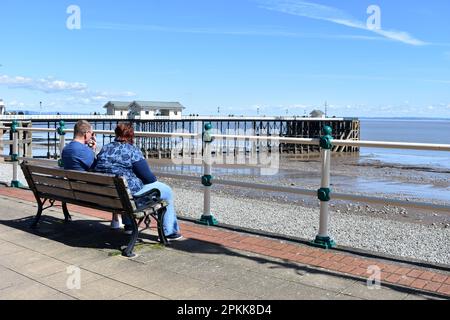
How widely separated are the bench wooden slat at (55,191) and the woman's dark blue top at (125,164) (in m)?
0.50

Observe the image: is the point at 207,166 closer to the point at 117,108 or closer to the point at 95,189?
the point at 95,189

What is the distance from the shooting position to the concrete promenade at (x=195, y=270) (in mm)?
3623

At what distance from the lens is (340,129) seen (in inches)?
3250

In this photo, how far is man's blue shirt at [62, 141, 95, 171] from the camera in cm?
517

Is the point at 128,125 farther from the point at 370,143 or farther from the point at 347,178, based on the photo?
the point at 347,178

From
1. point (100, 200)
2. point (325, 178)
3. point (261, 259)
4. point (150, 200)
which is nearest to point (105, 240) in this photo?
point (100, 200)

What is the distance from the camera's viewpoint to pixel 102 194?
4629 millimetres

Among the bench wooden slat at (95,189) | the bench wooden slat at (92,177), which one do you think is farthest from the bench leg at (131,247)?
the bench wooden slat at (92,177)

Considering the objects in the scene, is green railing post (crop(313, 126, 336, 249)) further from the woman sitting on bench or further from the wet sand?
the woman sitting on bench

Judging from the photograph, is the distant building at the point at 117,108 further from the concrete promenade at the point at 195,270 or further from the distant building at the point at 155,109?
the concrete promenade at the point at 195,270

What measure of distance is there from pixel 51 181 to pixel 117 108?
281 ft
